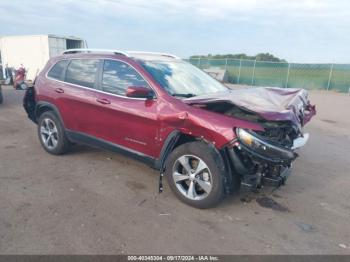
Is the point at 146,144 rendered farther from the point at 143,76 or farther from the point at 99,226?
the point at 99,226

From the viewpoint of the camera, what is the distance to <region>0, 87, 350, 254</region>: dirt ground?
9.98 feet

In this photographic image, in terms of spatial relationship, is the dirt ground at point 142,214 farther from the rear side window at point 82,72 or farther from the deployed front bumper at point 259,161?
the rear side window at point 82,72

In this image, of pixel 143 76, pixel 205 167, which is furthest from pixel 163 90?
pixel 205 167

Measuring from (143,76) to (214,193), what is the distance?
176 centimetres

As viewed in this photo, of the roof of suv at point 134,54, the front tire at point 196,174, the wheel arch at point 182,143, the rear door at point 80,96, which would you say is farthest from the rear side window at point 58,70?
the front tire at point 196,174

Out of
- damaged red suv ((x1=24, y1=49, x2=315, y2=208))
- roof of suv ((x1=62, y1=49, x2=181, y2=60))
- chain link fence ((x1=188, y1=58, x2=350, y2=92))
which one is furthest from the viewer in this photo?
chain link fence ((x1=188, y1=58, x2=350, y2=92))

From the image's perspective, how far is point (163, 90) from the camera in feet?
13.1

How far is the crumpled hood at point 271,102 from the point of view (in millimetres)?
3549

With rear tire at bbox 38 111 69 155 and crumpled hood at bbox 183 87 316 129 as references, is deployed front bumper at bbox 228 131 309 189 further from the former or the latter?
rear tire at bbox 38 111 69 155

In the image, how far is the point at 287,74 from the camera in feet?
84.2

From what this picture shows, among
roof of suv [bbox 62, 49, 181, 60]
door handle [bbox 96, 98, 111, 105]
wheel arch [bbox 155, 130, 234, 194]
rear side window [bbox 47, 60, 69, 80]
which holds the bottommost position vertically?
wheel arch [bbox 155, 130, 234, 194]

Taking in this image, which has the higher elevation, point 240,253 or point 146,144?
point 146,144

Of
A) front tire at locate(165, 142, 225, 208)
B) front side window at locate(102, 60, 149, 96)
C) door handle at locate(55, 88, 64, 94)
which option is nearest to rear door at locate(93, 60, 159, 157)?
front side window at locate(102, 60, 149, 96)

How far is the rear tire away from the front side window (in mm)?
1307
